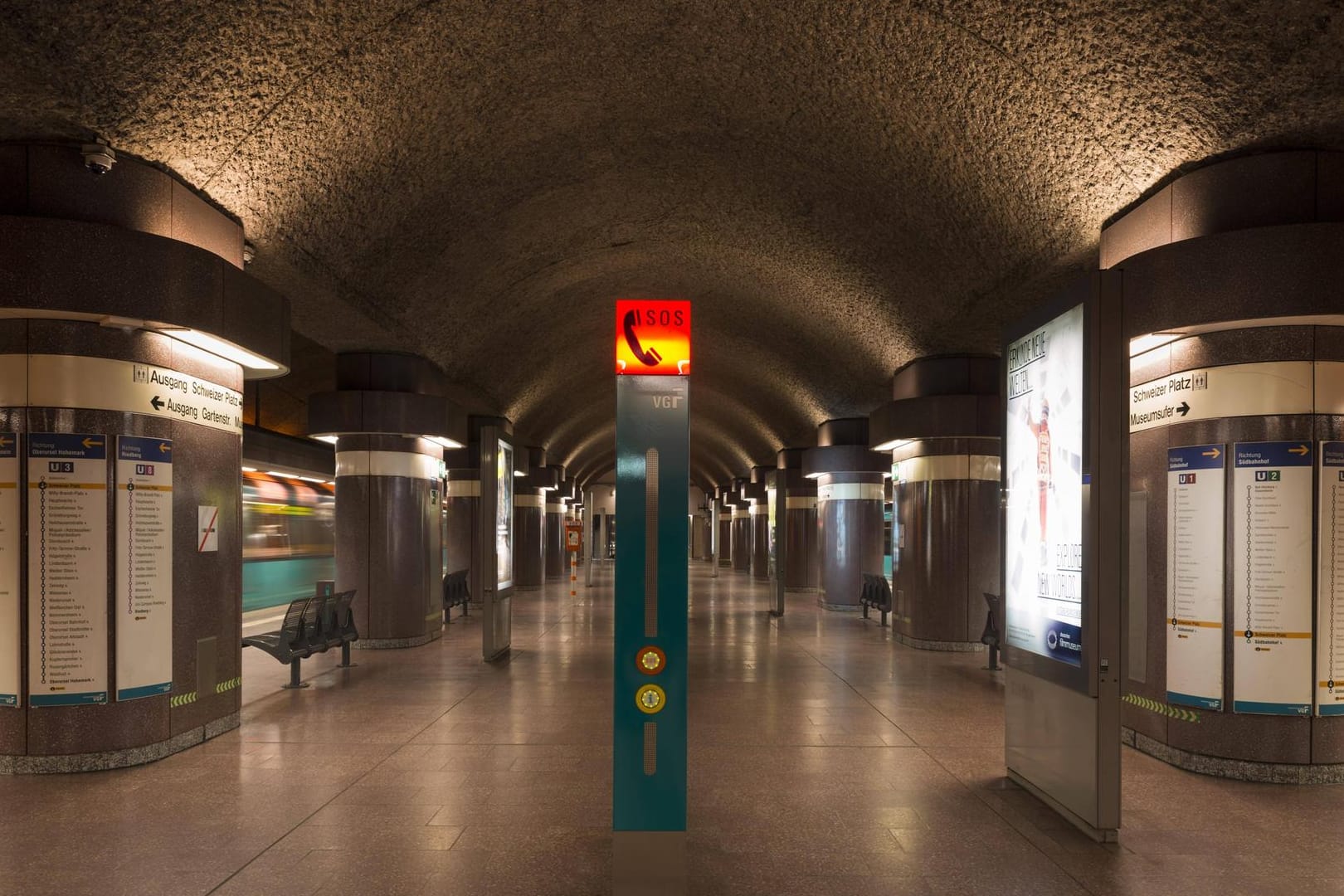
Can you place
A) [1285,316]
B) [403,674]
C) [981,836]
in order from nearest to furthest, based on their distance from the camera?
1. [981,836]
2. [1285,316]
3. [403,674]

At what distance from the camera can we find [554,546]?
34594mm

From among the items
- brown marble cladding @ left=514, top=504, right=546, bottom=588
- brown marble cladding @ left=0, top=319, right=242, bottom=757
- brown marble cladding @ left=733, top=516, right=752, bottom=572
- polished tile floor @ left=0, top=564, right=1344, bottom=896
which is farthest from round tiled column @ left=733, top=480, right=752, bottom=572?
brown marble cladding @ left=0, top=319, right=242, bottom=757

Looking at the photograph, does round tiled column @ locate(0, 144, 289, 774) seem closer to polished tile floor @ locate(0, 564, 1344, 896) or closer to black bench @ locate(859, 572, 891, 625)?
polished tile floor @ locate(0, 564, 1344, 896)

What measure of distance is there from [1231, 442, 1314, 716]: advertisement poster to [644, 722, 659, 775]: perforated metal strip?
4.77 metres

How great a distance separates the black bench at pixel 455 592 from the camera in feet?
55.6

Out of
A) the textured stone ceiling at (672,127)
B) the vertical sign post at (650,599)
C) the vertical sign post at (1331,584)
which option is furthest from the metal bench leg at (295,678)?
the vertical sign post at (1331,584)

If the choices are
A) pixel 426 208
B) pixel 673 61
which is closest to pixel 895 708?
pixel 673 61

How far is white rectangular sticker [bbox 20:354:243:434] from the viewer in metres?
6.60

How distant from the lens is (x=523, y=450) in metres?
24.7

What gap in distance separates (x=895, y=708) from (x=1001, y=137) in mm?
5488

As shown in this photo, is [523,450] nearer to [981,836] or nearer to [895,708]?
[895,708]

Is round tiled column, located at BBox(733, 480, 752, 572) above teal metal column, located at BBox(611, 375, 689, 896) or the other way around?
the other way around

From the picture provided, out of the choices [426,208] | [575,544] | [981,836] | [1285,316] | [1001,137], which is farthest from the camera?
[575,544]

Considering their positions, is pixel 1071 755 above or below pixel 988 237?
below
